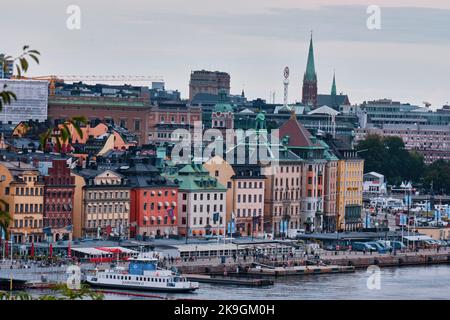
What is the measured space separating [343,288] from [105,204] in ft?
31.2

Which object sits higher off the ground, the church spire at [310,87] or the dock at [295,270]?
the church spire at [310,87]

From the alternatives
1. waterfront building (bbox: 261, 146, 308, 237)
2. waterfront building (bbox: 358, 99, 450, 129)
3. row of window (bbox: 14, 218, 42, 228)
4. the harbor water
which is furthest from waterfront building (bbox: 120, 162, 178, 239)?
waterfront building (bbox: 358, 99, 450, 129)

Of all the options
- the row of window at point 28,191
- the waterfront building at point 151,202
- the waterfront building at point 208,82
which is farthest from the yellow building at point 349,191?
the waterfront building at point 208,82

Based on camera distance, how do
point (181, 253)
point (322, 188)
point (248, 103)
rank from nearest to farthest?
point (181, 253) → point (322, 188) → point (248, 103)

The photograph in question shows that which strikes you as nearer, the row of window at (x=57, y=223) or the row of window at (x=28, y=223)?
the row of window at (x=28, y=223)

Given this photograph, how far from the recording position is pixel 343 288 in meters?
33.9

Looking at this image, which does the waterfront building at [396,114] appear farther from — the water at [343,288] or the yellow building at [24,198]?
the water at [343,288]

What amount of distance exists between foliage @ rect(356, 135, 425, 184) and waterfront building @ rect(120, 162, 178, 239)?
3104cm

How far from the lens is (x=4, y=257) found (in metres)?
35.6

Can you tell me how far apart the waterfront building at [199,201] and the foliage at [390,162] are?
2936cm

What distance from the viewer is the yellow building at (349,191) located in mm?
53406

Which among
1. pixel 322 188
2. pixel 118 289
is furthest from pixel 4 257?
pixel 322 188
